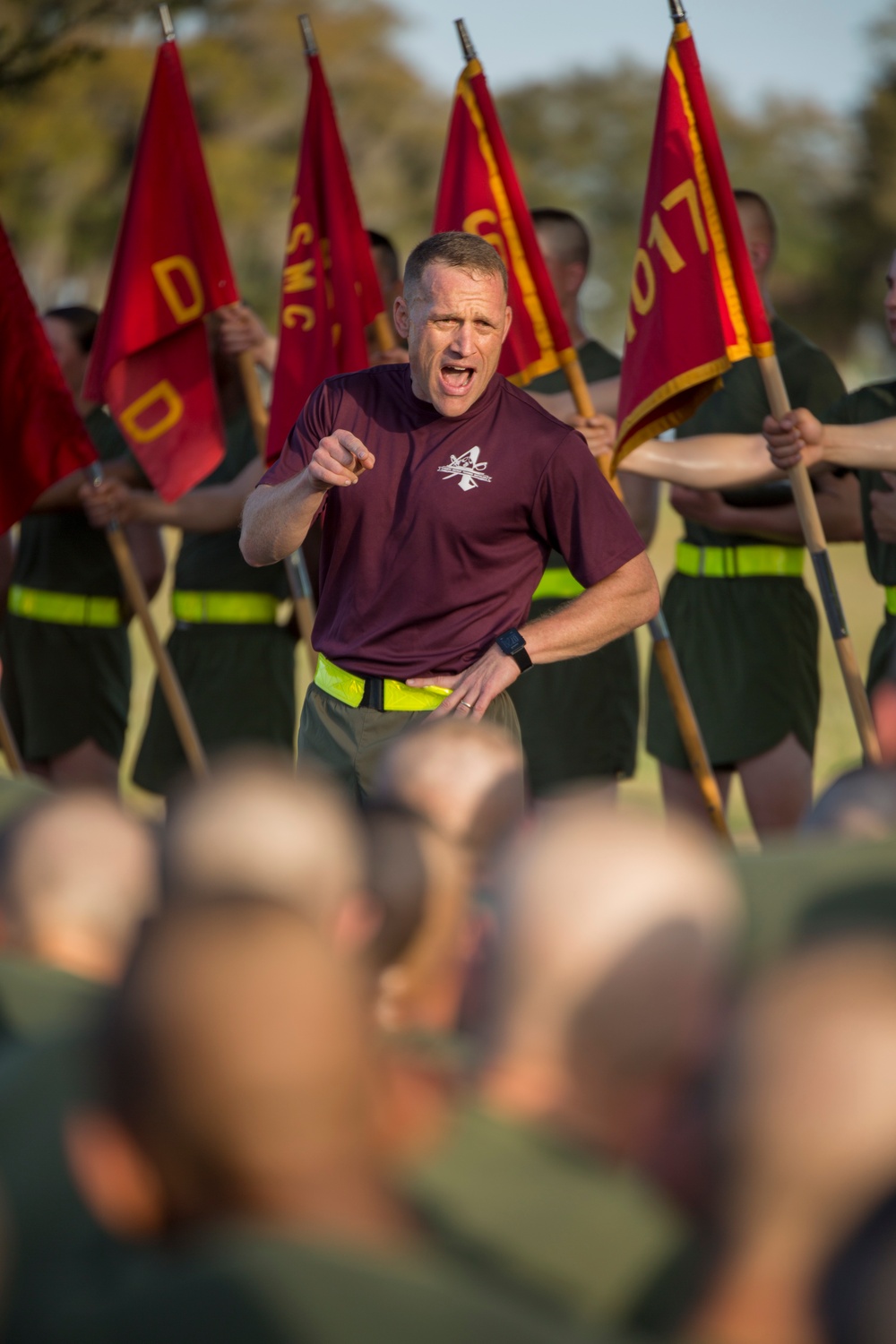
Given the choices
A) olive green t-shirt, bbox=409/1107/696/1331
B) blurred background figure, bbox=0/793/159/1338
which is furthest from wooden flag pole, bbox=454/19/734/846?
olive green t-shirt, bbox=409/1107/696/1331

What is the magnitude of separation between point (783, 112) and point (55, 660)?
37.9 m

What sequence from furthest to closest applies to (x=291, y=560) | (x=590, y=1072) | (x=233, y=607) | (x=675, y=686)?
(x=233, y=607) < (x=291, y=560) < (x=675, y=686) < (x=590, y=1072)

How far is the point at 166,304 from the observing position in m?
5.10

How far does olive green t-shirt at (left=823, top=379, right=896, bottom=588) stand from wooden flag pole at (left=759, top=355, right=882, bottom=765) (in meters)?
0.19

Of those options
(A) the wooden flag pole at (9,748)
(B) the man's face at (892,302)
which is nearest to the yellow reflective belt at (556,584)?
(B) the man's face at (892,302)

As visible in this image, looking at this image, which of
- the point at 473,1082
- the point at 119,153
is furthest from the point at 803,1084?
the point at 119,153

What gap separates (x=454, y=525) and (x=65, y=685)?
2.54 m

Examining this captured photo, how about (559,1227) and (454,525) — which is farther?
(454,525)

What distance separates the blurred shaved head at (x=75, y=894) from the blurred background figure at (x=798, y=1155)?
0.83m

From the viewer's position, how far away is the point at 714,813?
4.86 meters

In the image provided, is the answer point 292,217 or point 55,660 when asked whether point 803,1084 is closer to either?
point 292,217

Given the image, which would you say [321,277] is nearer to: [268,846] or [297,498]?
[297,498]

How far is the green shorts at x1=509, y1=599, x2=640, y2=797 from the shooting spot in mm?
5371

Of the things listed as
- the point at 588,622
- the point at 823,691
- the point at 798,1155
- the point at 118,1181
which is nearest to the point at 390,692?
the point at 588,622
